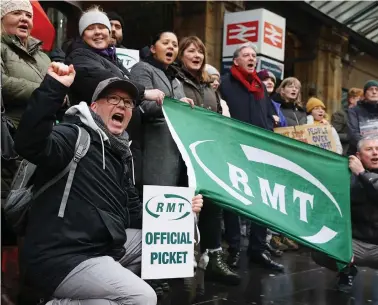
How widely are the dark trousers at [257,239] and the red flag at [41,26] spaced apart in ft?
8.58

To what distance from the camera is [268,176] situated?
422cm

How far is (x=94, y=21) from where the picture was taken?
390 centimetres

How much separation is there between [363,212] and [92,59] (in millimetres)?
2602

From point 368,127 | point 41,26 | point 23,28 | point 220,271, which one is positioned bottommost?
point 220,271

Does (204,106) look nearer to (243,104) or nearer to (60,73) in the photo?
(243,104)

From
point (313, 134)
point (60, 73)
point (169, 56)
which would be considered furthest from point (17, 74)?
point (313, 134)

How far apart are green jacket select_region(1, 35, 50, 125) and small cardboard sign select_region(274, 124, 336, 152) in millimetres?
2887

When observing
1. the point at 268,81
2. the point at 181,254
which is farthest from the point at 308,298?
the point at 268,81

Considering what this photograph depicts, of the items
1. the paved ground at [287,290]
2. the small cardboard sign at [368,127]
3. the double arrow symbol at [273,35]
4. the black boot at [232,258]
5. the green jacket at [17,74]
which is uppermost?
the double arrow symbol at [273,35]

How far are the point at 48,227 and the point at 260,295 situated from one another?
7.49 feet

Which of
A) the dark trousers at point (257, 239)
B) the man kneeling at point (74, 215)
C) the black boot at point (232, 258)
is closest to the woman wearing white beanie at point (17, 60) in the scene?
the man kneeling at point (74, 215)

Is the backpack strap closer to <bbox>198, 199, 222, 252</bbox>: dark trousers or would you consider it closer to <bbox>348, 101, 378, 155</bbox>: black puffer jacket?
<bbox>198, 199, 222, 252</bbox>: dark trousers

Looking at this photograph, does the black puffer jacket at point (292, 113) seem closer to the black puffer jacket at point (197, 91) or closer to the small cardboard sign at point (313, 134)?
the small cardboard sign at point (313, 134)

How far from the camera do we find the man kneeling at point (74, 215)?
244 cm
